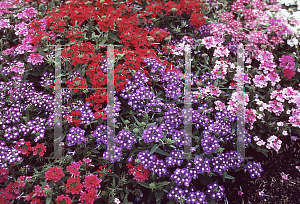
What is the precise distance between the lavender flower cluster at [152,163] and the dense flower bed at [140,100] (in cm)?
1

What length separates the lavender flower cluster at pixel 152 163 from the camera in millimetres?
3197

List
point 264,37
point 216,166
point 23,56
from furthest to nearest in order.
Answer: point 264,37 → point 23,56 → point 216,166

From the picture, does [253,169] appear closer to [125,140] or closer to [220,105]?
[220,105]

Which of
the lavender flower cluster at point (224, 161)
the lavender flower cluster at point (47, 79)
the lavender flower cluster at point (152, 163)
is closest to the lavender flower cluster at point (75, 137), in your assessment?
the lavender flower cluster at point (152, 163)

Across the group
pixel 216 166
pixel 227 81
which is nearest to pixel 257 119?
pixel 227 81

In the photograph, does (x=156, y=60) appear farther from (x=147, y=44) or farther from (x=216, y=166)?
(x=216, y=166)

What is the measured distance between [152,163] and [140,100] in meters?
0.89

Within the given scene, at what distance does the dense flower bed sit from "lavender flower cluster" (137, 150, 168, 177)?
14 millimetres

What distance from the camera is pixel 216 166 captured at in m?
3.34

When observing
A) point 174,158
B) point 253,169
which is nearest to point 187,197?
point 174,158

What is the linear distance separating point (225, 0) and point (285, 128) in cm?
306

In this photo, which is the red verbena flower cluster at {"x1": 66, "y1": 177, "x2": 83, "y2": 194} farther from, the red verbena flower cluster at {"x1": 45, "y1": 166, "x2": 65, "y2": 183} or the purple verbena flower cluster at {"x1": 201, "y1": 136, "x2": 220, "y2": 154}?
the purple verbena flower cluster at {"x1": 201, "y1": 136, "x2": 220, "y2": 154}

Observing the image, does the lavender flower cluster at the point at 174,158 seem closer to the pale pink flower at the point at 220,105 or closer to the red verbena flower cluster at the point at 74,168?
the pale pink flower at the point at 220,105

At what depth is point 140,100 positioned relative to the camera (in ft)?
12.1
